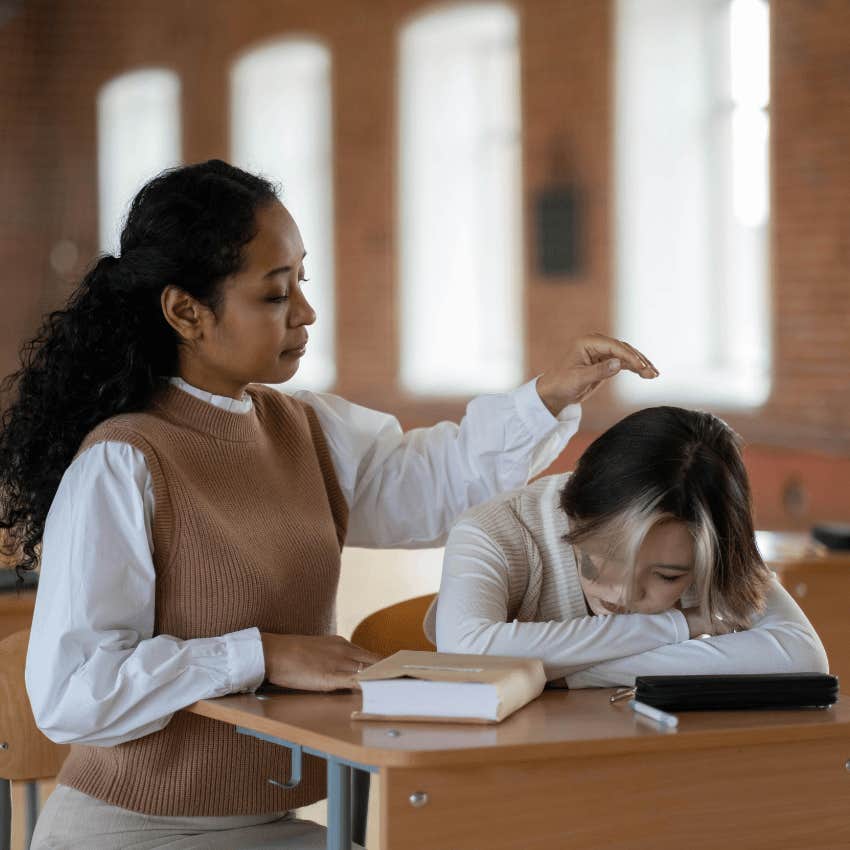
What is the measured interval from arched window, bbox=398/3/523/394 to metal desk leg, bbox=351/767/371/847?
5706 millimetres

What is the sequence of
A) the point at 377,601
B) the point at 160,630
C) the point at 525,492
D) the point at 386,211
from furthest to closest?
1. the point at 386,211
2. the point at 377,601
3. the point at 525,492
4. the point at 160,630

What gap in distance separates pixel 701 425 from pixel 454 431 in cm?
59

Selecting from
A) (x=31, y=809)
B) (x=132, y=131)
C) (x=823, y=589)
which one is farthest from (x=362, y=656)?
(x=132, y=131)

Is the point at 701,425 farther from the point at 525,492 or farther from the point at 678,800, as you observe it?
the point at 678,800

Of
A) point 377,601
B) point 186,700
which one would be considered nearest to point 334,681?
point 186,700

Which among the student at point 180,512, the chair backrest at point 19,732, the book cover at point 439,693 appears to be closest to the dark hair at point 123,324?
the student at point 180,512

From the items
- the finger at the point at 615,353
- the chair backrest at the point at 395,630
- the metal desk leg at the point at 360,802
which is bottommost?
the metal desk leg at the point at 360,802

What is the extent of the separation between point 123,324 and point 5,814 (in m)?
0.82

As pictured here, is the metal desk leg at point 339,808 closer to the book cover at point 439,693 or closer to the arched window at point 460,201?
the book cover at point 439,693

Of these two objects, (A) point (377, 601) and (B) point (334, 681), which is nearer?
(B) point (334, 681)

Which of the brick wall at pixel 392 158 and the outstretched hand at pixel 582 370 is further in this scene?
the brick wall at pixel 392 158

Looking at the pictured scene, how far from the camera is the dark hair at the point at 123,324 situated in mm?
1992

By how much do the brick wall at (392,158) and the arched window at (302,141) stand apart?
0.12m

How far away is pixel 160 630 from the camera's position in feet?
6.24
